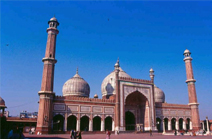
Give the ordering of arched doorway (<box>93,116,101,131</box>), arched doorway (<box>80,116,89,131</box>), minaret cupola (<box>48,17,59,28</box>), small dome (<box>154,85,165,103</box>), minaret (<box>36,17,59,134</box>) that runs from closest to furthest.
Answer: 1. minaret (<box>36,17,59,134</box>)
2. minaret cupola (<box>48,17,59,28</box>)
3. arched doorway (<box>80,116,89,131</box>)
4. arched doorway (<box>93,116,101,131</box>)
5. small dome (<box>154,85,165,103</box>)

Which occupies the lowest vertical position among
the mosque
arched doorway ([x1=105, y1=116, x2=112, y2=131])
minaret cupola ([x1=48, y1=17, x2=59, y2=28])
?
arched doorway ([x1=105, y1=116, x2=112, y2=131])

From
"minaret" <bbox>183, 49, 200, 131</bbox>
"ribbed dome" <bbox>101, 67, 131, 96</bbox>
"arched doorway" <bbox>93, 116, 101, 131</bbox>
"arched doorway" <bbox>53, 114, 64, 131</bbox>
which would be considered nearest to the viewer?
"arched doorway" <bbox>53, 114, 64, 131</bbox>

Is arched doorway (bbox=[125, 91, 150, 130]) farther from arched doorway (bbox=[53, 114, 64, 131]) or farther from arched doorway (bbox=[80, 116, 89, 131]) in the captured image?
arched doorway (bbox=[53, 114, 64, 131])

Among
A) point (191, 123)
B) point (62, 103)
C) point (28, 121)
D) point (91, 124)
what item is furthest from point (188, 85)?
point (28, 121)

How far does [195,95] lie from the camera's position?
103 ft

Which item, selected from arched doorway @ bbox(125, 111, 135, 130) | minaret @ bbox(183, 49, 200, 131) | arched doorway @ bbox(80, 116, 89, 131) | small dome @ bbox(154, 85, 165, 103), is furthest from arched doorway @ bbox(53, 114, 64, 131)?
minaret @ bbox(183, 49, 200, 131)

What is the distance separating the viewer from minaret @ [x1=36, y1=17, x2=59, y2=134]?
20.5 metres

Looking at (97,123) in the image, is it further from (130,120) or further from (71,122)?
(130,120)

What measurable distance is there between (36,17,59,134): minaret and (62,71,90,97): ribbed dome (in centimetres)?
607

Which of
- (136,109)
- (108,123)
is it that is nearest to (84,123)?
(108,123)

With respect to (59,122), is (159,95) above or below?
above

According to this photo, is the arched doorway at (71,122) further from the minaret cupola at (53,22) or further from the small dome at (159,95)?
the small dome at (159,95)

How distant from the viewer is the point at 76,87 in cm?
2817

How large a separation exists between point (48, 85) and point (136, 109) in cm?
1308
